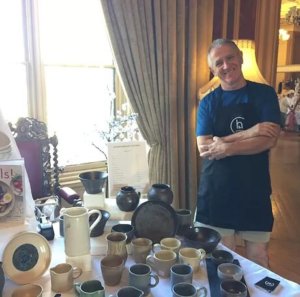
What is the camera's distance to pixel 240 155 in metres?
1.87

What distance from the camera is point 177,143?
108 inches

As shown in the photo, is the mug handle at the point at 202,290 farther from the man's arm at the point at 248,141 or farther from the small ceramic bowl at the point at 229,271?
the man's arm at the point at 248,141

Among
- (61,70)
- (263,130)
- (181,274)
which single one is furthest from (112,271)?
(61,70)

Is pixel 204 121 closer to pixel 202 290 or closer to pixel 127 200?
pixel 127 200

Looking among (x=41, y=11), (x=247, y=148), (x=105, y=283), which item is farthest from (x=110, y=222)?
(x=41, y=11)

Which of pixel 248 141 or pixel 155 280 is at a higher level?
pixel 248 141

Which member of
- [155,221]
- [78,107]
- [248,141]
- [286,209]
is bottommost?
[286,209]

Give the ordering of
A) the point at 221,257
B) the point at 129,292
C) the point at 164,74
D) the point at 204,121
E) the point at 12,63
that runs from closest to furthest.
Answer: the point at 129,292 → the point at 221,257 → the point at 204,121 → the point at 12,63 → the point at 164,74

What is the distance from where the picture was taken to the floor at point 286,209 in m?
2.95

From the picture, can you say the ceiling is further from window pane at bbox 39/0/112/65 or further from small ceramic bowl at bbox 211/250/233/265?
small ceramic bowl at bbox 211/250/233/265

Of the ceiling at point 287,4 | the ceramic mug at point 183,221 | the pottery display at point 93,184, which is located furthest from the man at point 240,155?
the ceiling at point 287,4

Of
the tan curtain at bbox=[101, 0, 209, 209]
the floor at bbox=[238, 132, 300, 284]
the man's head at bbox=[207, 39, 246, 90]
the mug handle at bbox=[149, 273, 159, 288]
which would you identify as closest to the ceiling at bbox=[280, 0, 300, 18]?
the floor at bbox=[238, 132, 300, 284]

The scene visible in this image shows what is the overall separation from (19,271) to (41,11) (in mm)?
1901

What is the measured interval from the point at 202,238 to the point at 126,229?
298mm
